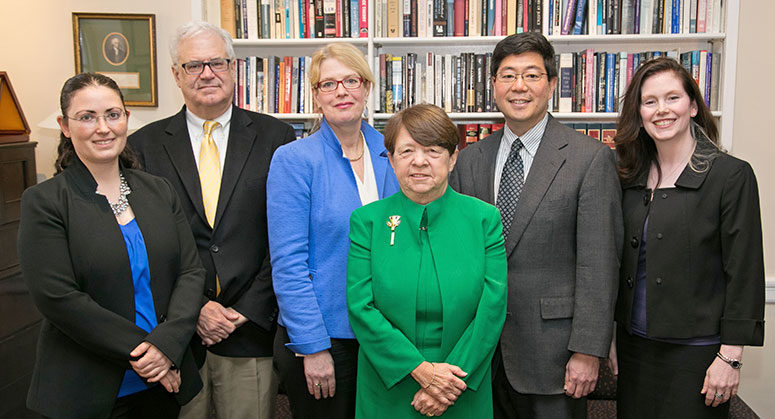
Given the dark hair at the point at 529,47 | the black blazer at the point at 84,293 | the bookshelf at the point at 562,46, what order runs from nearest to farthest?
the black blazer at the point at 84,293 → the dark hair at the point at 529,47 → the bookshelf at the point at 562,46

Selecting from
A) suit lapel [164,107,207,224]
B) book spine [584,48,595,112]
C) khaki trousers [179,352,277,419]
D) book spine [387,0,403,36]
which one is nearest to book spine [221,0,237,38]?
book spine [387,0,403,36]

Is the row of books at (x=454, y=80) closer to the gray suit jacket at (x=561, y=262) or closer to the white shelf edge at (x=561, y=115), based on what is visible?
the white shelf edge at (x=561, y=115)

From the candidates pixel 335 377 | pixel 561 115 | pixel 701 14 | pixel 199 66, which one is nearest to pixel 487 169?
pixel 335 377

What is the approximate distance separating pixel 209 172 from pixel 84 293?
1.96 ft

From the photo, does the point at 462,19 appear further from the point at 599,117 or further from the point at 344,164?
the point at 344,164

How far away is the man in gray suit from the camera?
1.71m

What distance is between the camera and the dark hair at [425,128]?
1587 mm

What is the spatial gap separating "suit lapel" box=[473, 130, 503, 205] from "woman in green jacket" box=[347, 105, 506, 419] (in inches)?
9.2

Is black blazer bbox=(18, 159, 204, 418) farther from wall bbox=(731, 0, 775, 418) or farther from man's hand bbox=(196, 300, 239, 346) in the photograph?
wall bbox=(731, 0, 775, 418)

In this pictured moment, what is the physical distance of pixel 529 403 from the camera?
1813 mm

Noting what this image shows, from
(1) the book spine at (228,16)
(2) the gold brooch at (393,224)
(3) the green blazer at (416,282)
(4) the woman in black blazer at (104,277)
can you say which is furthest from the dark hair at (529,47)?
(1) the book spine at (228,16)

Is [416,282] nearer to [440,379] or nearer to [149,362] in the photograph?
[440,379]

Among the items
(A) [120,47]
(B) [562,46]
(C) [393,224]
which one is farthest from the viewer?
(A) [120,47]

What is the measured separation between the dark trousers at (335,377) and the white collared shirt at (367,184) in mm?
434
